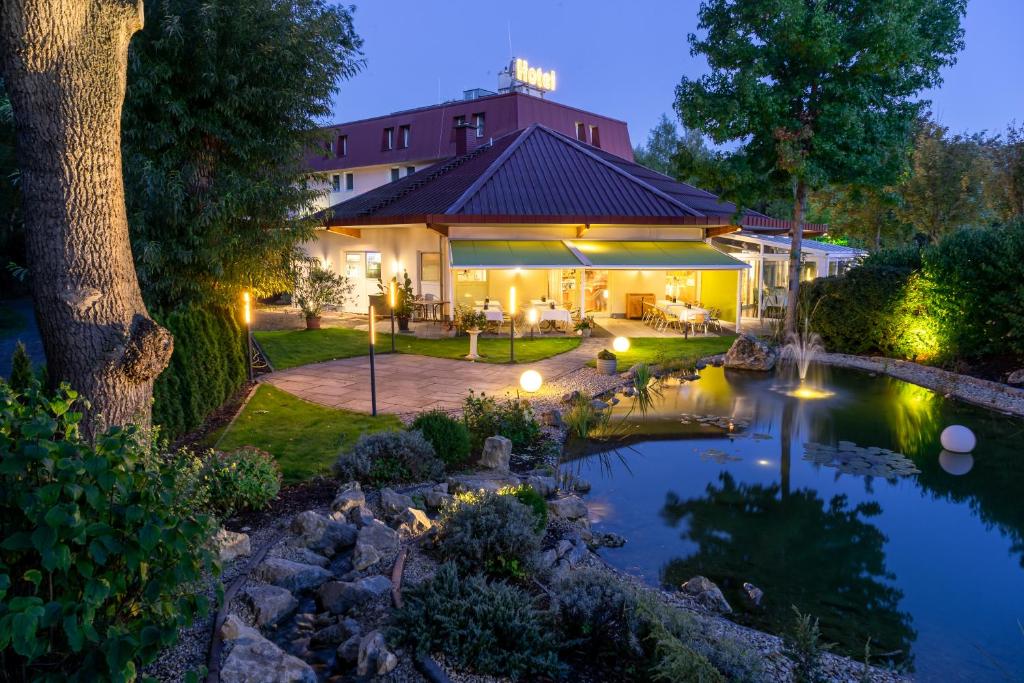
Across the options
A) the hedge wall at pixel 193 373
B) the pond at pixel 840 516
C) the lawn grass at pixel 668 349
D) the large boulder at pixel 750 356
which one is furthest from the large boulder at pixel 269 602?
the large boulder at pixel 750 356

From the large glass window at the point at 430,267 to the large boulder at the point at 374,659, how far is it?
1748 cm

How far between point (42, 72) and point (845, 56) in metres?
16.0

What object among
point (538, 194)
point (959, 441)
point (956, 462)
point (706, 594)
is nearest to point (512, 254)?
point (538, 194)

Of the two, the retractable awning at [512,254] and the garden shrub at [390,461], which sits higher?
the retractable awning at [512,254]

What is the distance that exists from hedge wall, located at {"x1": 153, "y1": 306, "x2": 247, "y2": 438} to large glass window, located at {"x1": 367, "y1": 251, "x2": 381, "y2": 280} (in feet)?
39.2

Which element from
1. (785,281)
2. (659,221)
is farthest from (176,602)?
(785,281)

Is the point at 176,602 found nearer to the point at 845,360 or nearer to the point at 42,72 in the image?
the point at 42,72

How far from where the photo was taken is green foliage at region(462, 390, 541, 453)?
28.8 feet

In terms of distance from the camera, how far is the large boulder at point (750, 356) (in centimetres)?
1520

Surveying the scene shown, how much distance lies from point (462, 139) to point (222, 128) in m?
16.0

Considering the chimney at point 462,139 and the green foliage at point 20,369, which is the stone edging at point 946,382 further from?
the chimney at point 462,139

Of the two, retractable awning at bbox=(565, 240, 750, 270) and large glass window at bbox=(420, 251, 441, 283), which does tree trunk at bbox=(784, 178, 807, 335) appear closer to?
retractable awning at bbox=(565, 240, 750, 270)

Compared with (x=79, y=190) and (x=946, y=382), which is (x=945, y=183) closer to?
(x=946, y=382)

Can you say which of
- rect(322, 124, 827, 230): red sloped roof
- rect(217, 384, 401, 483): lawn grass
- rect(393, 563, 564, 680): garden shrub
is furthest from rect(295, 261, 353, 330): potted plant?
rect(393, 563, 564, 680): garden shrub
